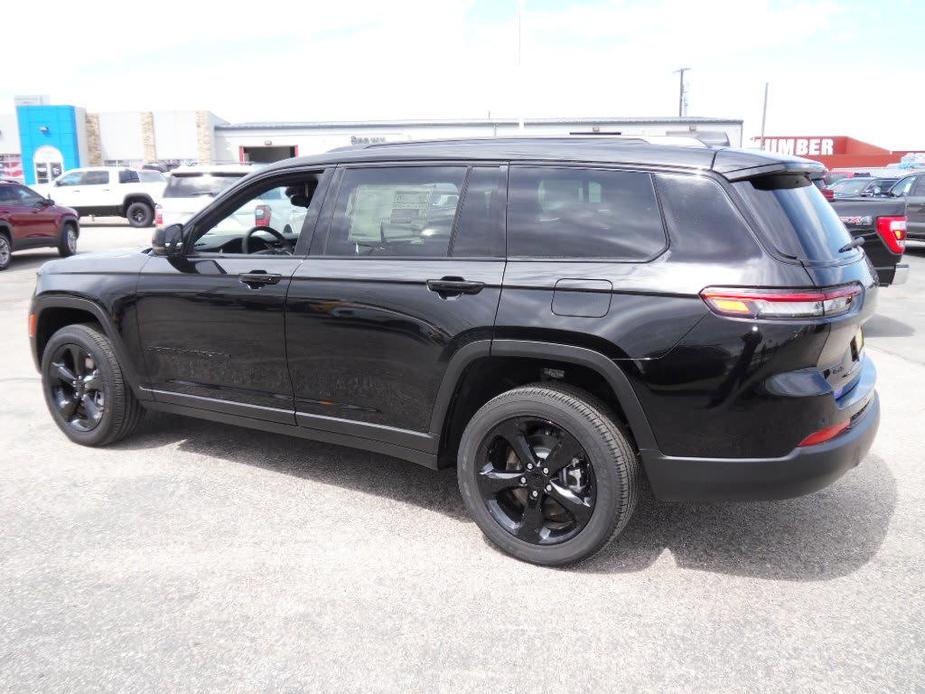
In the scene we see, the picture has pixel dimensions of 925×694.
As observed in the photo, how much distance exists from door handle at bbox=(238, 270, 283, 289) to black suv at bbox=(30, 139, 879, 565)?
0.01 meters

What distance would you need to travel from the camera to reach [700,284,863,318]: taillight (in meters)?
2.86

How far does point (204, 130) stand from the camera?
4334 cm

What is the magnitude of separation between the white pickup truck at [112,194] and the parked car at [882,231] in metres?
21.7

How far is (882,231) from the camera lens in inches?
320

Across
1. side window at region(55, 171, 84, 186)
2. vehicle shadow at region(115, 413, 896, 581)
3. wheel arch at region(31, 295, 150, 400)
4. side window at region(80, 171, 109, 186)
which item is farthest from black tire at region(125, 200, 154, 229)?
vehicle shadow at region(115, 413, 896, 581)

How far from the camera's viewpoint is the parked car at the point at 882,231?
8.02 m

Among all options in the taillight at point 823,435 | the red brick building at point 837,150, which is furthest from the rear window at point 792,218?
the red brick building at point 837,150

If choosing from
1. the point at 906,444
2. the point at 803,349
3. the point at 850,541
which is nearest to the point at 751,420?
the point at 803,349

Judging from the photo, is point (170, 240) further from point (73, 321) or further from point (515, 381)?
point (515, 381)

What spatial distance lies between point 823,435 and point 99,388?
4.00 m

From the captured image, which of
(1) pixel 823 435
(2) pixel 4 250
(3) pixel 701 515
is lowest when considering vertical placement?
(3) pixel 701 515

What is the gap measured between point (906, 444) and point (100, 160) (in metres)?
47.9

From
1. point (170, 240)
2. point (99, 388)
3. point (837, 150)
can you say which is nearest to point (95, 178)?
point (99, 388)

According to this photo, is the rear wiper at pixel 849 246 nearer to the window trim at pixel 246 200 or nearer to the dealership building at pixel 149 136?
the window trim at pixel 246 200
